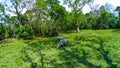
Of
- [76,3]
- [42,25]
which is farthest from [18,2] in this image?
[76,3]

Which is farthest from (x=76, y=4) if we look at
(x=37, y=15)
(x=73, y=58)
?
(x=73, y=58)

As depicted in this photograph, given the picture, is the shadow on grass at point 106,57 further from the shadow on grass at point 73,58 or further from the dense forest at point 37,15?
Answer: the dense forest at point 37,15

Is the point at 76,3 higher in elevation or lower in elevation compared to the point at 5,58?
higher

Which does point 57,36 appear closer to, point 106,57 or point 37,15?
point 37,15

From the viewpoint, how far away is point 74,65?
1998 cm

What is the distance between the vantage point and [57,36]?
43094 mm

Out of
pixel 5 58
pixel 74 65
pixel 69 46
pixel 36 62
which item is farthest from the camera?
pixel 69 46

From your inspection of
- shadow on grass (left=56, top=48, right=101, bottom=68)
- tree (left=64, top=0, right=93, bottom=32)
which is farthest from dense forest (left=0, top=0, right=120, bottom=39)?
shadow on grass (left=56, top=48, right=101, bottom=68)

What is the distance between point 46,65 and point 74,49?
7065 millimetres

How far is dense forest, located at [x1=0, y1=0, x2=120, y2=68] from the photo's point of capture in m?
21.8

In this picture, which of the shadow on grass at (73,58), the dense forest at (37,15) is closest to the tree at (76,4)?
the dense forest at (37,15)

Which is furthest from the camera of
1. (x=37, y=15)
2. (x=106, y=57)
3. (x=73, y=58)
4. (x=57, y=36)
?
(x=37, y=15)

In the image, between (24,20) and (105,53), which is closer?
(105,53)

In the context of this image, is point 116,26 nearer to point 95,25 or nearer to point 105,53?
point 95,25
